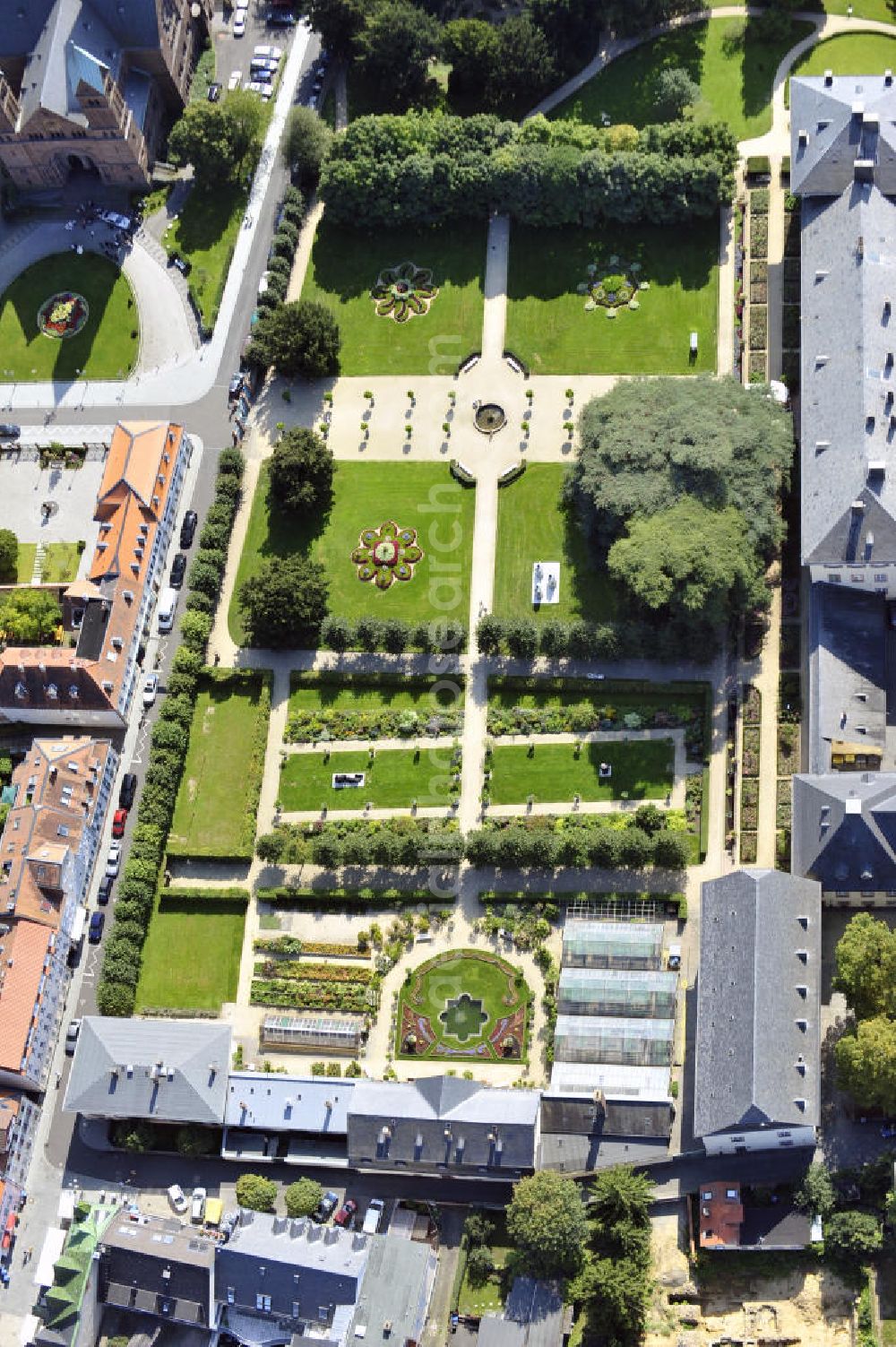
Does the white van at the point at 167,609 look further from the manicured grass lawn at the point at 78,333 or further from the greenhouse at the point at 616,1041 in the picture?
the greenhouse at the point at 616,1041

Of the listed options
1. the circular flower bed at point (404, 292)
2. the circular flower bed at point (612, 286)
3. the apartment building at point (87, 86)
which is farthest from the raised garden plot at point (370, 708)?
the apartment building at point (87, 86)

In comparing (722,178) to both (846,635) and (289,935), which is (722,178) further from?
(289,935)

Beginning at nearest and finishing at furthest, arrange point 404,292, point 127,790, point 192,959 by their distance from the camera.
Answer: point 192,959
point 127,790
point 404,292

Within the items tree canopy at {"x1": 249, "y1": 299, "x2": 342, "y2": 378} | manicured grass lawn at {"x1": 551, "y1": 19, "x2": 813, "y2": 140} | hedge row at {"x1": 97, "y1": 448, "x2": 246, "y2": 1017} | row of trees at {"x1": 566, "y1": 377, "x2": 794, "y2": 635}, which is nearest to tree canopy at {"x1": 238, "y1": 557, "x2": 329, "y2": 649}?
hedge row at {"x1": 97, "y1": 448, "x2": 246, "y2": 1017}

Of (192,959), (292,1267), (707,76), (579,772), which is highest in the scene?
(707,76)

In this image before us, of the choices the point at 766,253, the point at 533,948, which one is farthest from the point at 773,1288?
the point at 766,253

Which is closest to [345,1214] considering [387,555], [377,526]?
[387,555]

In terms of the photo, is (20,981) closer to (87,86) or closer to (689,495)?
(689,495)
